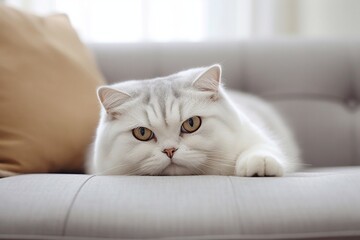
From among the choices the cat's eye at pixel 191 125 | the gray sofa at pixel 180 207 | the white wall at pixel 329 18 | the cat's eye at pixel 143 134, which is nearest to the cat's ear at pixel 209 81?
the cat's eye at pixel 191 125

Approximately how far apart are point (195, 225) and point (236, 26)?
2.10 m

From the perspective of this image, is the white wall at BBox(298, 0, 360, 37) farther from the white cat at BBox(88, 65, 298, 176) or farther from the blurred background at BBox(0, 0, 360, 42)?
the white cat at BBox(88, 65, 298, 176)

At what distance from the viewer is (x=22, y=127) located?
1499 millimetres

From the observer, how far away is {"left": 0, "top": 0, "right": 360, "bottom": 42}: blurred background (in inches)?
110

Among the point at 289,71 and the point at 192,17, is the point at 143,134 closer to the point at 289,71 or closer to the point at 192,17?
the point at 289,71

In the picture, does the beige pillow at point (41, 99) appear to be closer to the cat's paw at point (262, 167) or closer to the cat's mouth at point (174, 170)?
the cat's mouth at point (174, 170)

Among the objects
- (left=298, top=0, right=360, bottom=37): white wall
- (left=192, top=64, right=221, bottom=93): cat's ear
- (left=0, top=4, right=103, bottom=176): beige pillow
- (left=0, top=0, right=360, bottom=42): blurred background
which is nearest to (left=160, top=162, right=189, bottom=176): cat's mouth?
(left=192, top=64, right=221, bottom=93): cat's ear

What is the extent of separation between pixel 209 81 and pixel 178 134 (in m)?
0.22

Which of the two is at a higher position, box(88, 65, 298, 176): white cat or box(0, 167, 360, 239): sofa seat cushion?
box(88, 65, 298, 176): white cat

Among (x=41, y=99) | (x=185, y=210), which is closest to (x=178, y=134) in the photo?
(x=185, y=210)

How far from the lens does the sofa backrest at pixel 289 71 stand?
207 centimetres

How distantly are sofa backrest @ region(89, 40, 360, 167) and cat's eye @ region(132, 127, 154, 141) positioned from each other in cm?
84

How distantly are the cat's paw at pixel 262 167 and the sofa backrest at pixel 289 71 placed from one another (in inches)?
34.8

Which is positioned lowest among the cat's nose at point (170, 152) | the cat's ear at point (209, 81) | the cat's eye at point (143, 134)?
the cat's nose at point (170, 152)
